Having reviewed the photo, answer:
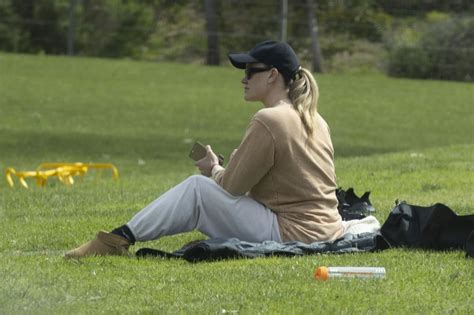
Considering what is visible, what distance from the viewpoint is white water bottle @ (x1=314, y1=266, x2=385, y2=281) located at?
21.6 ft

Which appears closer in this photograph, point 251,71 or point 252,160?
point 252,160

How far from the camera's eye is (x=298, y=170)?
24.7 ft

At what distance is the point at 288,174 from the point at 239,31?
23314mm

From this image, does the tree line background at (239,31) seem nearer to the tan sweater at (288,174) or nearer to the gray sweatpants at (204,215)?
the tan sweater at (288,174)

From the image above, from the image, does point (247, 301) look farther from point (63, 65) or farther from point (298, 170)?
point (63, 65)

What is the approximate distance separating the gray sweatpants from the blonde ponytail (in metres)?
0.55

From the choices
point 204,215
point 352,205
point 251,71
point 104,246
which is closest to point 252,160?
point 204,215

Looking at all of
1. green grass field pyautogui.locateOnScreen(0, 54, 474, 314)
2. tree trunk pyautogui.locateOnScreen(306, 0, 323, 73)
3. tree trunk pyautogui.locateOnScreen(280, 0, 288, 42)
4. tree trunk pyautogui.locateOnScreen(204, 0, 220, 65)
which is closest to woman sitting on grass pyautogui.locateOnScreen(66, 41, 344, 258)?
green grass field pyautogui.locateOnScreen(0, 54, 474, 314)

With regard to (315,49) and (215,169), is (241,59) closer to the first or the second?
(215,169)

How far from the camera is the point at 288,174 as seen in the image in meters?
7.52

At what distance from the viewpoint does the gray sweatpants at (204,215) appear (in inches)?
290

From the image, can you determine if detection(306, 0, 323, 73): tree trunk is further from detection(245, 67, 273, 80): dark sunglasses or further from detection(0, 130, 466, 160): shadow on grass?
detection(245, 67, 273, 80): dark sunglasses

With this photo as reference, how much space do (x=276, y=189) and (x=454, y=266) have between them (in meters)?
1.13

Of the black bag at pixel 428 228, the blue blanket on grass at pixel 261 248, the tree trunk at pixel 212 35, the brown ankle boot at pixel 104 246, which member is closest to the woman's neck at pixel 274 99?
the blue blanket on grass at pixel 261 248
